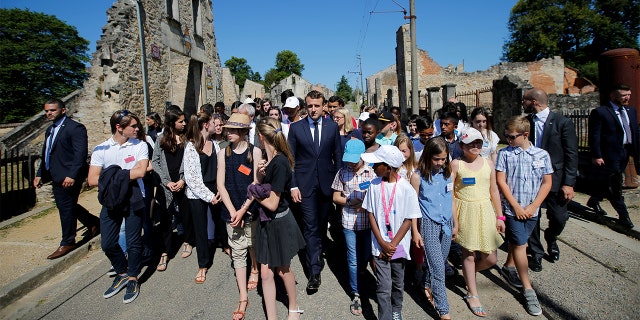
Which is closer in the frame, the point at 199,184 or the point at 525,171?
the point at 525,171

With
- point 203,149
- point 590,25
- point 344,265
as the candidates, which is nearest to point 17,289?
point 203,149

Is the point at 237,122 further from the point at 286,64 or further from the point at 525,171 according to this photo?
the point at 286,64

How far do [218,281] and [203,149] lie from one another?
1632mm

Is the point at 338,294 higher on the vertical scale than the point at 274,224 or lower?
lower

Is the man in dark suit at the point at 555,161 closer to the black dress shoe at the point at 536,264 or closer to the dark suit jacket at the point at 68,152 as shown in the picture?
the black dress shoe at the point at 536,264

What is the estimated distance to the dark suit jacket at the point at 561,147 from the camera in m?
4.10

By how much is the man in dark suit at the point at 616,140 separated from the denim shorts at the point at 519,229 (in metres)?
2.40

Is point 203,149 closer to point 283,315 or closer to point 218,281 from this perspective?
point 218,281

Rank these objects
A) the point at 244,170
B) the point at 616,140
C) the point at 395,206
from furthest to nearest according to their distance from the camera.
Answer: the point at 616,140
the point at 244,170
the point at 395,206

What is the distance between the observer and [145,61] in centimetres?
1046

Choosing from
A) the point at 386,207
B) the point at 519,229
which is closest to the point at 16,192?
the point at 386,207

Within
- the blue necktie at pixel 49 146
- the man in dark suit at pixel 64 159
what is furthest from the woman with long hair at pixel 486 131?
the blue necktie at pixel 49 146

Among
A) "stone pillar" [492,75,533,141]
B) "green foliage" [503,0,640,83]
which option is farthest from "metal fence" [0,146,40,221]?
"green foliage" [503,0,640,83]

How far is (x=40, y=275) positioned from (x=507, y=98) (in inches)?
609
